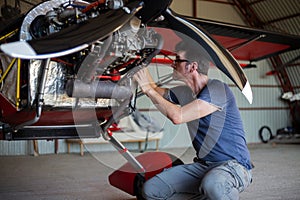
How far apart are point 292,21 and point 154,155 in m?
12.5

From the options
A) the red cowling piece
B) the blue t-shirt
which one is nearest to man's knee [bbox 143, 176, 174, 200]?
the blue t-shirt

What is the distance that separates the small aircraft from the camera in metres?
2.37

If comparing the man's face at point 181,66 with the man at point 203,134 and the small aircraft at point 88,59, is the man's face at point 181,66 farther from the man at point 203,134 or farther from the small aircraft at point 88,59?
the small aircraft at point 88,59

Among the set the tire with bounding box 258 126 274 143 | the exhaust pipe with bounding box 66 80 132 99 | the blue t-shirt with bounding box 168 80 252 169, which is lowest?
the tire with bounding box 258 126 274 143

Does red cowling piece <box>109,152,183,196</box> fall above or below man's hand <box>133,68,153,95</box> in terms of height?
below

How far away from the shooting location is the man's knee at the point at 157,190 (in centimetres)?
336

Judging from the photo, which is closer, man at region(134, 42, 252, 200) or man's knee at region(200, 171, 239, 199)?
man's knee at region(200, 171, 239, 199)

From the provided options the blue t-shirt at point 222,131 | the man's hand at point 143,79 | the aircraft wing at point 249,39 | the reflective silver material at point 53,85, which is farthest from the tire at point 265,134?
the reflective silver material at point 53,85

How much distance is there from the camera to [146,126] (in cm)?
1152

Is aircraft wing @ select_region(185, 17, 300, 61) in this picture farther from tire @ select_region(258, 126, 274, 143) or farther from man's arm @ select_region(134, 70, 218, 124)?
tire @ select_region(258, 126, 274, 143)

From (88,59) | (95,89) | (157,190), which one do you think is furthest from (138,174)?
(88,59)

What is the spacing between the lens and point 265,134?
16.2 m

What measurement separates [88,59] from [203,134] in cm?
124

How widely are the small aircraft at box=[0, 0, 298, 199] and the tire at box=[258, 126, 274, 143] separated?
529 inches
